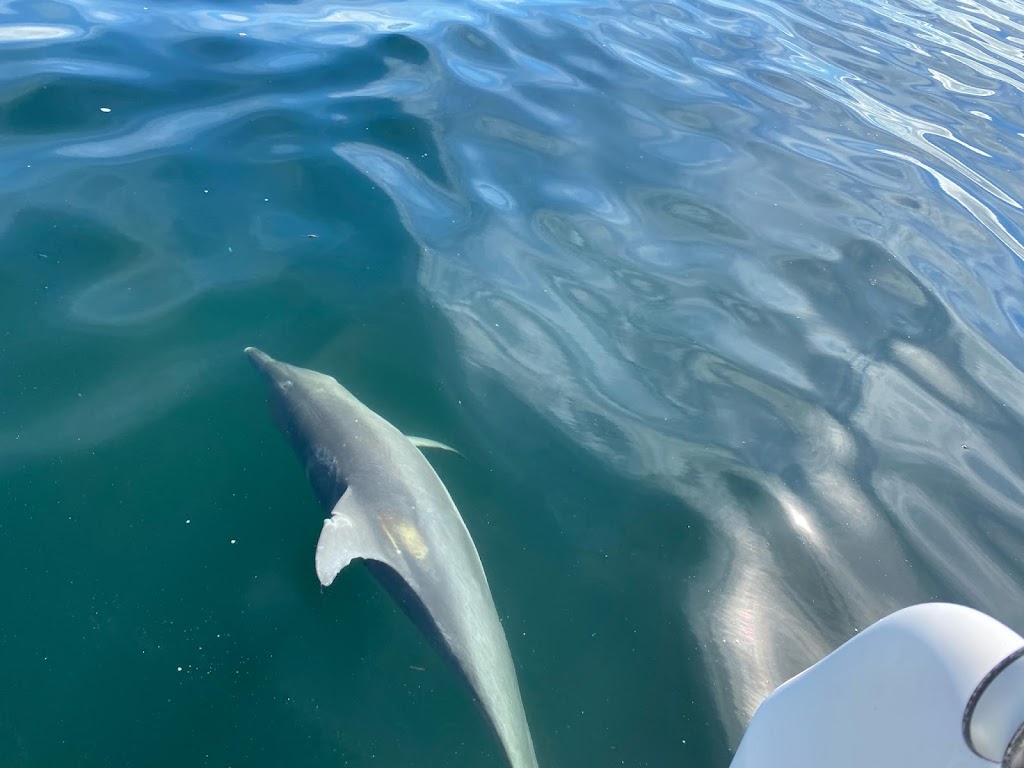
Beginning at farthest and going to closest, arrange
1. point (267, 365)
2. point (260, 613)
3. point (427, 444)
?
point (267, 365), point (427, 444), point (260, 613)

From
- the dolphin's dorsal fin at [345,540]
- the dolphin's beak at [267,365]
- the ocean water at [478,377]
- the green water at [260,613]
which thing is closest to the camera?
the green water at [260,613]

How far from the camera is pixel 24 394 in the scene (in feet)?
18.0

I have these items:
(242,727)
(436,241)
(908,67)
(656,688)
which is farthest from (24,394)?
(908,67)

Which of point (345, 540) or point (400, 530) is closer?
point (345, 540)

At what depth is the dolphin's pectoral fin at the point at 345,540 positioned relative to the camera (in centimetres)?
414

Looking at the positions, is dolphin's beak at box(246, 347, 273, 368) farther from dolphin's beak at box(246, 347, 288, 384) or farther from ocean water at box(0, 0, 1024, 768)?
ocean water at box(0, 0, 1024, 768)

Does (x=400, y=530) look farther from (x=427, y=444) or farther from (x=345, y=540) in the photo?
(x=427, y=444)

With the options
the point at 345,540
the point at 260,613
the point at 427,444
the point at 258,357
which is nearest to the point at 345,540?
the point at 345,540

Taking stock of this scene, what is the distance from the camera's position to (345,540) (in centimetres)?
435

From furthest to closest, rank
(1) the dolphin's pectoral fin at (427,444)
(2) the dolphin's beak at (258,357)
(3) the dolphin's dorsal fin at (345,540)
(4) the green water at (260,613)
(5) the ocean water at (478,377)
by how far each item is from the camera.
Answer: (2) the dolphin's beak at (258,357) → (1) the dolphin's pectoral fin at (427,444) → (5) the ocean water at (478,377) → (3) the dolphin's dorsal fin at (345,540) → (4) the green water at (260,613)

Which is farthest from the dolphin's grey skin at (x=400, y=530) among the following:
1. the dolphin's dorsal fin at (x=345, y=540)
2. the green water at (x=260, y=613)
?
the green water at (x=260, y=613)

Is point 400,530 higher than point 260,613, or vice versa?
point 400,530

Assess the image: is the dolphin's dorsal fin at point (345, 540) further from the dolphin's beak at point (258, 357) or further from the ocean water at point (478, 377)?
the dolphin's beak at point (258, 357)

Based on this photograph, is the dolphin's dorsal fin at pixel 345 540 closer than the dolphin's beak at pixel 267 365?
Yes
